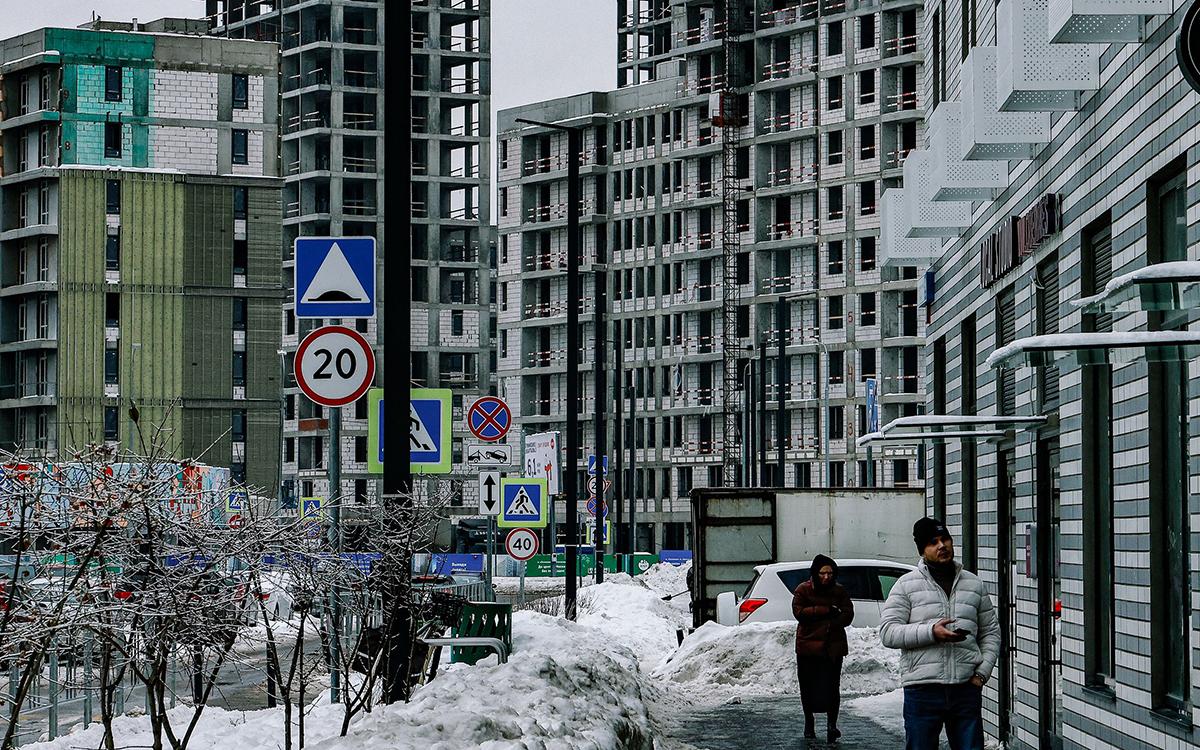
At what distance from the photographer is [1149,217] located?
1159 cm

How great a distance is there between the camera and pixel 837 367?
107688 millimetres

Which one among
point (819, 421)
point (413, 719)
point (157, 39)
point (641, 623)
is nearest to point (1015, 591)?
point (413, 719)

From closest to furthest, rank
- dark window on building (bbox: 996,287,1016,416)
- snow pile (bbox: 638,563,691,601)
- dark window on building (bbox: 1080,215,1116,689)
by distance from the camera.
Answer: dark window on building (bbox: 1080,215,1116,689) < dark window on building (bbox: 996,287,1016,416) < snow pile (bbox: 638,563,691,601)

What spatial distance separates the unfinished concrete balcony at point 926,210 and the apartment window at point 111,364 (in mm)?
90637

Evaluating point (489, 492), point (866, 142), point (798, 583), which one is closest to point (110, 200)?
point (866, 142)

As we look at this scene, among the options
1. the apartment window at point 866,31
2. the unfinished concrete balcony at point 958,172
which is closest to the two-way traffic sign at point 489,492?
the unfinished concrete balcony at point 958,172

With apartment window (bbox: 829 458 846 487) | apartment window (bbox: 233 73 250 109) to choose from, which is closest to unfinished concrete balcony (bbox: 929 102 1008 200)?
apartment window (bbox: 829 458 846 487)

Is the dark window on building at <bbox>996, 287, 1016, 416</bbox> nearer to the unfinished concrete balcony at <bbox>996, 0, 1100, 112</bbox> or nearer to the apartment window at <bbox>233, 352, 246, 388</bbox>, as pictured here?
the unfinished concrete balcony at <bbox>996, 0, 1100, 112</bbox>

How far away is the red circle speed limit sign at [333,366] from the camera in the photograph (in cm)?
1392

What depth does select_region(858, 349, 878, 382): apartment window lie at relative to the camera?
4178 inches

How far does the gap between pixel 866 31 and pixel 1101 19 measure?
323 feet

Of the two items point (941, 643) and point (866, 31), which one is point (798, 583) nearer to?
point (941, 643)

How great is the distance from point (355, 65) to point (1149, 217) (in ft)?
393

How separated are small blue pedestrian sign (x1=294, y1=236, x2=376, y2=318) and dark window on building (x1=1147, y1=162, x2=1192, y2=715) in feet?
18.1
